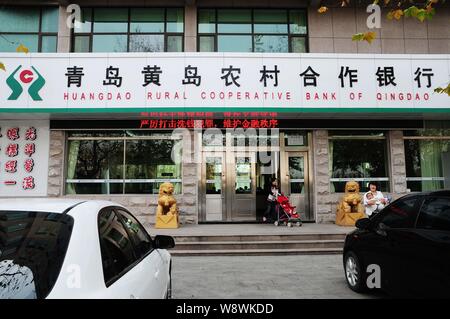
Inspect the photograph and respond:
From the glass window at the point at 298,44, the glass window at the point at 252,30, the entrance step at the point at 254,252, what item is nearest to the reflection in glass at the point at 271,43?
the glass window at the point at 252,30

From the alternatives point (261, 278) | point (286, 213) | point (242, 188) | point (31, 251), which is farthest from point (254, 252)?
point (31, 251)

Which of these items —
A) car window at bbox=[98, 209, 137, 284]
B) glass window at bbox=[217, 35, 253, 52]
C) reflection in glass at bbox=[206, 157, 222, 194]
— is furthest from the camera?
glass window at bbox=[217, 35, 253, 52]

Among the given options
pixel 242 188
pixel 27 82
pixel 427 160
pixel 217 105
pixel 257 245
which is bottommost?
pixel 257 245

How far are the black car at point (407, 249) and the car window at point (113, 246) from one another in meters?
3.15

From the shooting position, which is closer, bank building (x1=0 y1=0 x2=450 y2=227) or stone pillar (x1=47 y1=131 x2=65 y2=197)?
bank building (x1=0 y1=0 x2=450 y2=227)

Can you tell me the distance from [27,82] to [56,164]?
2598 mm

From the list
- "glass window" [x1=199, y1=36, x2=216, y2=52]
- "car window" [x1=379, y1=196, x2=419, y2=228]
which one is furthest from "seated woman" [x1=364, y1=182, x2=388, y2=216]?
"glass window" [x1=199, y1=36, x2=216, y2=52]

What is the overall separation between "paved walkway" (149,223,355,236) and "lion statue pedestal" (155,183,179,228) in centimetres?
24

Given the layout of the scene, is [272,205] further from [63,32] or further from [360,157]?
[63,32]

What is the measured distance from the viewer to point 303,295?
5.59 metres

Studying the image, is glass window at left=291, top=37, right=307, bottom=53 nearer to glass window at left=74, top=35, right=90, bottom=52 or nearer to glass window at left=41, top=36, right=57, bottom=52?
glass window at left=74, top=35, right=90, bottom=52

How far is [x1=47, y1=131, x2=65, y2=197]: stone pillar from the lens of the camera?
11352mm

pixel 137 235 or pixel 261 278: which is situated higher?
pixel 137 235

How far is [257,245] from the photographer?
30.1 ft
